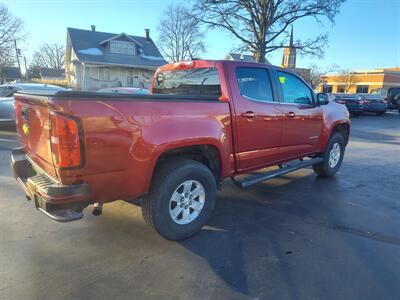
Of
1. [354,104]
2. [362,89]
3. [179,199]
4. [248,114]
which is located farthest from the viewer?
[362,89]

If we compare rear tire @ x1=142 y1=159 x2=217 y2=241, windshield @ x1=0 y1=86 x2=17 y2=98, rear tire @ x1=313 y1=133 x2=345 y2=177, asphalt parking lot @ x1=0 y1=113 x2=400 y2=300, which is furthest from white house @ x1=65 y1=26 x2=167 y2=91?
rear tire @ x1=142 y1=159 x2=217 y2=241

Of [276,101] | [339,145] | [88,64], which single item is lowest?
[339,145]

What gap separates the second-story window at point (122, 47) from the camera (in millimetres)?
34906

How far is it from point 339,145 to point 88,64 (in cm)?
3053

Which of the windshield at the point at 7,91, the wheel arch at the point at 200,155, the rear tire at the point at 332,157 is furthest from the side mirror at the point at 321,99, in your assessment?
the windshield at the point at 7,91

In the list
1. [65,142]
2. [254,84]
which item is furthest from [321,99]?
[65,142]

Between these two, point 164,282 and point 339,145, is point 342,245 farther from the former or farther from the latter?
point 339,145

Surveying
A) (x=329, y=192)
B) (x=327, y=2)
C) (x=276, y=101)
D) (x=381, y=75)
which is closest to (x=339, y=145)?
(x=329, y=192)

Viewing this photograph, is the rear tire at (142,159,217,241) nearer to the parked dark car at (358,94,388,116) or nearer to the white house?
the parked dark car at (358,94,388,116)

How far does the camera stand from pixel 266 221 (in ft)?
13.4

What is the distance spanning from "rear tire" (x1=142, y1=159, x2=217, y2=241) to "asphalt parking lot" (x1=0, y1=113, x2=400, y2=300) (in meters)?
0.18

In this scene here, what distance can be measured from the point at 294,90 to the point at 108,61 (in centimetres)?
3084

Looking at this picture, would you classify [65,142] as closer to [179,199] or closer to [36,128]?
[36,128]

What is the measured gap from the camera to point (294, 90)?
508cm
